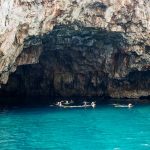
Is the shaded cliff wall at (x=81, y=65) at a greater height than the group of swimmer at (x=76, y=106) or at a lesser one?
greater

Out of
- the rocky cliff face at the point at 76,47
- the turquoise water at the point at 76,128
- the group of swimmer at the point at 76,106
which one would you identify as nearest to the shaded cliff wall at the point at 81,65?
the rocky cliff face at the point at 76,47

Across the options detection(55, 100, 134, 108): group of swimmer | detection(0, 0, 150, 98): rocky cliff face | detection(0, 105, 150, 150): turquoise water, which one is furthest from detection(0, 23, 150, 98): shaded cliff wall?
detection(0, 105, 150, 150): turquoise water

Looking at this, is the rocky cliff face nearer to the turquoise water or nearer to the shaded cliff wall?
the shaded cliff wall

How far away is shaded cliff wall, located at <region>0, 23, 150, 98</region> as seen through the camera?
36.2 meters

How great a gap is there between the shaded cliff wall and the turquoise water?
4.28m

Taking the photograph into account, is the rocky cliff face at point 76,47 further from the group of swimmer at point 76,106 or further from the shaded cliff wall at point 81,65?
the group of swimmer at point 76,106

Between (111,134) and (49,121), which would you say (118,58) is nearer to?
(49,121)

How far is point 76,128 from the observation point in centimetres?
2891

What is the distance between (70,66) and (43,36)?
8689 millimetres

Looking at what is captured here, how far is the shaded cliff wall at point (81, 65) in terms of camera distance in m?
36.2

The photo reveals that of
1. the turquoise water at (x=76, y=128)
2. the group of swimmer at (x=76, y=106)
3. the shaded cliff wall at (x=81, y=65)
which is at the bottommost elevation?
the turquoise water at (x=76, y=128)

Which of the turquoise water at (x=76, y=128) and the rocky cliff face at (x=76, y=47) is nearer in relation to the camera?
the turquoise water at (x=76, y=128)

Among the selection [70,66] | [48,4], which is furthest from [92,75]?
[48,4]

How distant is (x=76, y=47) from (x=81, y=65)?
3.04m
